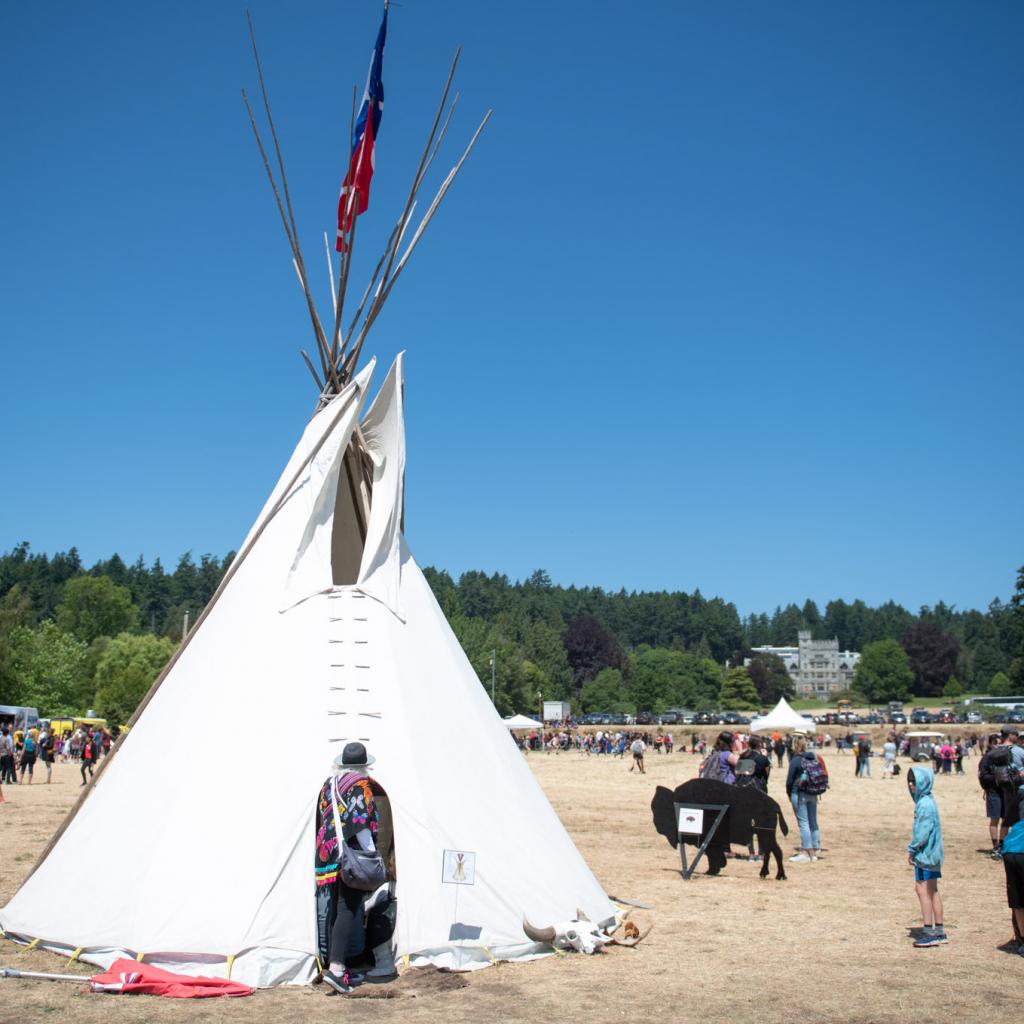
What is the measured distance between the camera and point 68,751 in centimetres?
4462

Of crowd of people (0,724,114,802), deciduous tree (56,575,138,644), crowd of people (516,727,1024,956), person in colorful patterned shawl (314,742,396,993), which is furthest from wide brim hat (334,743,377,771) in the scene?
deciduous tree (56,575,138,644)

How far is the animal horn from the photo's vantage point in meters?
8.30

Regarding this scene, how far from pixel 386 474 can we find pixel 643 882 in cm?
643

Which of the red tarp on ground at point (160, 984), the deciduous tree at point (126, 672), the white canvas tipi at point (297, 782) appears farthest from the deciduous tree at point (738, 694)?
the red tarp on ground at point (160, 984)

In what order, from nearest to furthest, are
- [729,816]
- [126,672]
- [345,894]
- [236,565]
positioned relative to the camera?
[345,894]
[236,565]
[729,816]
[126,672]

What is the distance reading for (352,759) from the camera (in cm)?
767

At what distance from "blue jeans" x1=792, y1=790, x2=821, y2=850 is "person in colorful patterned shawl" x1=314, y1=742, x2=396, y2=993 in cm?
914

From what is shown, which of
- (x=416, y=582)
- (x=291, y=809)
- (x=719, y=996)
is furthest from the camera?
(x=416, y=582)

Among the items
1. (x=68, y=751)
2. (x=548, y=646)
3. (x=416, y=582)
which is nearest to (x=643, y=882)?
(x=416, y=582)

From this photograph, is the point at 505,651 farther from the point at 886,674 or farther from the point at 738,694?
the point at 886,674

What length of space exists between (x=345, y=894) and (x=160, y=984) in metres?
1.43

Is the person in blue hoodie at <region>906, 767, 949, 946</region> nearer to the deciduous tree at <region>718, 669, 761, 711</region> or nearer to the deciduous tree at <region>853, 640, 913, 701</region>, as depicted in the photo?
the deciduous tree at <region>718, 669, 761, 711</region>

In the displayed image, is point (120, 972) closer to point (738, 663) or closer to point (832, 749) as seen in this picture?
point (832, 749)

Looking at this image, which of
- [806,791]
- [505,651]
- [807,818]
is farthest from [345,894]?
[505,651]
